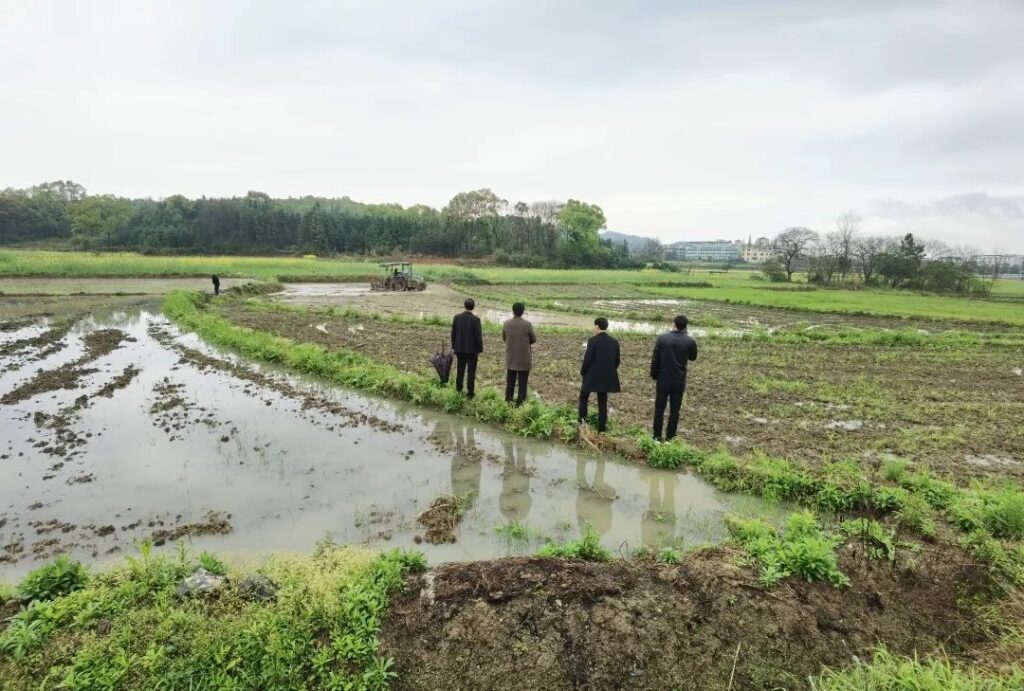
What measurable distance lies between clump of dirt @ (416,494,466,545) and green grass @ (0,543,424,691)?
1039 mm

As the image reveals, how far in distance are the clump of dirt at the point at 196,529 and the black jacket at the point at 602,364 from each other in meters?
4.78

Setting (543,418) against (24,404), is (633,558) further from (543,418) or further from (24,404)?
(24,404)

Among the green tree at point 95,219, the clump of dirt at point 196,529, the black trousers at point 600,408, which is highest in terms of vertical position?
the green tree at point 95,219

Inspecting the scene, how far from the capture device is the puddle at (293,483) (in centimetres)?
529

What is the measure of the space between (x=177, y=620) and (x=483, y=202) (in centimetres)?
9770

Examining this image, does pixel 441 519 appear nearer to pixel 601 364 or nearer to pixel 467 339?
pixel 601 364

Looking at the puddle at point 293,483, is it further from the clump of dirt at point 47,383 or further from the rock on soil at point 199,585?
the rock on soil at point 199,585

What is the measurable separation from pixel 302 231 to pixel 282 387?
81625 millimetres

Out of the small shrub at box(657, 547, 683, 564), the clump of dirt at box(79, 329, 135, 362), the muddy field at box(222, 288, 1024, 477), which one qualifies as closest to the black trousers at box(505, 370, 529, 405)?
the muddy field at box(222, 288, 1024, 477)

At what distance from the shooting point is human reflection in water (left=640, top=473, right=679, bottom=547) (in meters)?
5.38

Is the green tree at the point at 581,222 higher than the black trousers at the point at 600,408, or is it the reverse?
the green tree at the point at 581,222

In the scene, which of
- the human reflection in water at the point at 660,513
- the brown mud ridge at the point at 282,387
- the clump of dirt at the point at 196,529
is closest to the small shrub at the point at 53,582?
the clump of dirt at the point at 196,529

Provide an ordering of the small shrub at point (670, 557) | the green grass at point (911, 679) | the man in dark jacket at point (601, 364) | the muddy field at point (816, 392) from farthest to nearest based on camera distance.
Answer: the muddy field at point (816, 392) < the man in dark jacket at point (601, 364) < the small shrub at point (670, 557) < the green grass at point (911, 679)

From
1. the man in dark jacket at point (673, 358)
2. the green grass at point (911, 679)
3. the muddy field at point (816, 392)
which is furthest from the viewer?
the muddy field at point (816, 392)
